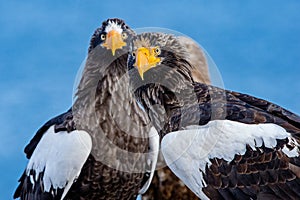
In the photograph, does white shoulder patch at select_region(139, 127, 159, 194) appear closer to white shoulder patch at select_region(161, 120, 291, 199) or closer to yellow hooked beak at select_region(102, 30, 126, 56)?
white shoulder patch at select_region(161, 120, 291, 199)

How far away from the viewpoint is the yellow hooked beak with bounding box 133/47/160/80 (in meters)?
9.31

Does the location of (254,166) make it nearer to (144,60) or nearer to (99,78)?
(144,60)

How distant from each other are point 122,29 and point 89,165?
135 centimetres

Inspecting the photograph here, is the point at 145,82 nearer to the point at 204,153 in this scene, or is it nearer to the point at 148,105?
the point at 148,105

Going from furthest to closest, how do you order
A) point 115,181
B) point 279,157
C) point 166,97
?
point 166,97, point 115,181, point 279,157

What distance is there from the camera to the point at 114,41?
9.01 m

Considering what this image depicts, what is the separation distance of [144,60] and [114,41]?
492 mm

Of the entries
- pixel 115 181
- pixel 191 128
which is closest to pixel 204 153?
pixel 191 128

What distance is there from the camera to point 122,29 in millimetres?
9109

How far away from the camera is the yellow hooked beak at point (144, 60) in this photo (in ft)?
30.6

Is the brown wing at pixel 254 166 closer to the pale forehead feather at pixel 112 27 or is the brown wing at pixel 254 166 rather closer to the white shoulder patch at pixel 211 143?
the white shoulder patch at pixel 211 143

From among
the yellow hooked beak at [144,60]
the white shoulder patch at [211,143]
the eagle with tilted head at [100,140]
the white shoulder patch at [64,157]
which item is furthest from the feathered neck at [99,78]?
the white shoulder patch at [211,143]

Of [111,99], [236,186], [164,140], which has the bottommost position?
[236,186]

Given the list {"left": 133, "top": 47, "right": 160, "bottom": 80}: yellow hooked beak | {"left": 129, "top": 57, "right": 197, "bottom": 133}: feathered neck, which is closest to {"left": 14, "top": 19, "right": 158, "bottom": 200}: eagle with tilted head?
{"left": 133, "top": 47, "right": 160, "bottom": 80}: yellow hooked beak
